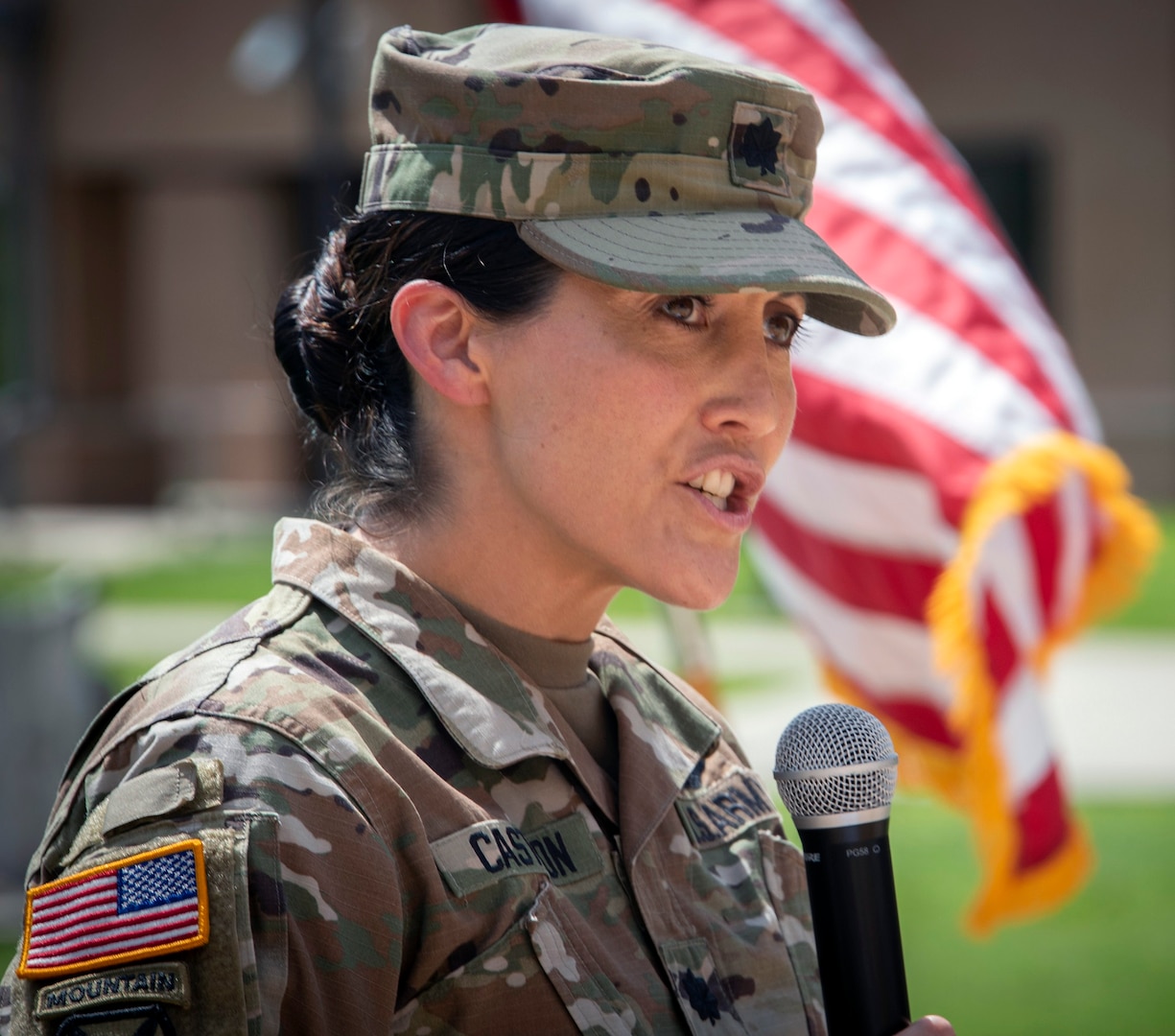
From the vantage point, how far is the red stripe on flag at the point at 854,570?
3.32m

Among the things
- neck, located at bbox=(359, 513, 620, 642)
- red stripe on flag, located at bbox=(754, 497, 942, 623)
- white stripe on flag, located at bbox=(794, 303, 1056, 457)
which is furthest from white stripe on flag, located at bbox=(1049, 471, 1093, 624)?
neck, located at bbox=(359, 513, 620, 642)

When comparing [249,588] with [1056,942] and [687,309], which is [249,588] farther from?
[687,309]

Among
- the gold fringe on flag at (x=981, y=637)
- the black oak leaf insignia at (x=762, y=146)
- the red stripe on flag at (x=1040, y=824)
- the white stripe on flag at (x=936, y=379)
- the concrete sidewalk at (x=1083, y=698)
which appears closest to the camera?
the black oak leaf insignia at (x=762, y=146)

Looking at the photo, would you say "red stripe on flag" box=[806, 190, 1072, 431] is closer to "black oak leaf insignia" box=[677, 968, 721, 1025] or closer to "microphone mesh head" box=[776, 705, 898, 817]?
"microphone mesh head" box=[776, 705, 898, 817]

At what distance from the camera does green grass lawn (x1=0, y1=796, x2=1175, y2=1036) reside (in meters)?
4.27

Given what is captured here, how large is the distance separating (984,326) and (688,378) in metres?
1.91

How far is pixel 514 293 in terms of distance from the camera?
1.66m

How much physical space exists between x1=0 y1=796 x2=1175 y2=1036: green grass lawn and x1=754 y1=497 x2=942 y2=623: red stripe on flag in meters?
1.34

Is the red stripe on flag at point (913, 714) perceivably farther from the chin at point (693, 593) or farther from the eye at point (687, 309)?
the eye at point (687, 309)

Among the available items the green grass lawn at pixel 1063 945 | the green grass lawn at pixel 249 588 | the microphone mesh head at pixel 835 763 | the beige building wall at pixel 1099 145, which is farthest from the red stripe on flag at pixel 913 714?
the beige building wall at pixel 1099 145

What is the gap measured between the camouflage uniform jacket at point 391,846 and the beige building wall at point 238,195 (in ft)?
53.4

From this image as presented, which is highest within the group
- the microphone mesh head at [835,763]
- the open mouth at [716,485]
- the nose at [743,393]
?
the nose at [743,393]

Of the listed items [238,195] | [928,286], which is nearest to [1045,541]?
[928,286]

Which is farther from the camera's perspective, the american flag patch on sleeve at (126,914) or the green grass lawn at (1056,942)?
the green grass lawn at (1056,942)
